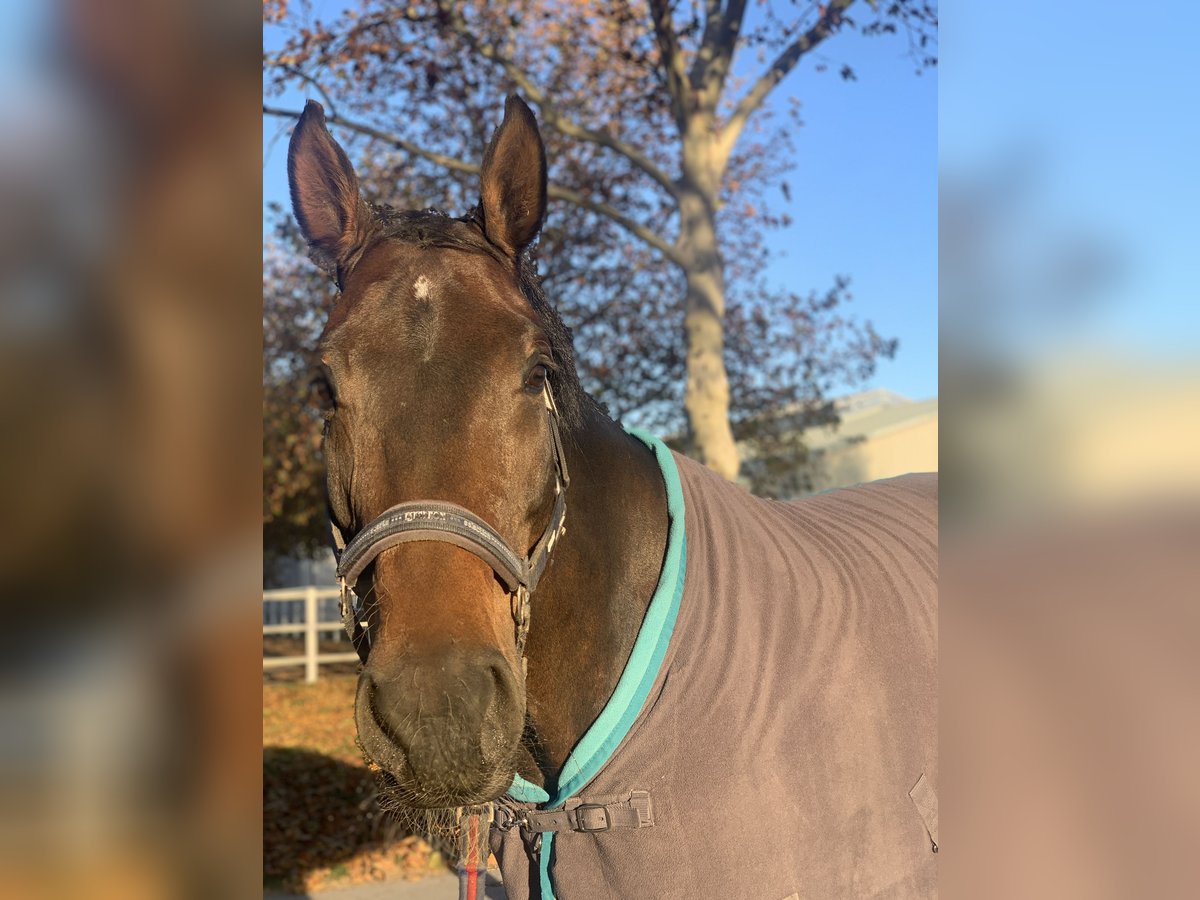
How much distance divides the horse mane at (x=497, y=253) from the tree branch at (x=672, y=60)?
15.3 ft

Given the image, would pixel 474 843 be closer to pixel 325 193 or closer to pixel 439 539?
pixel 439 539

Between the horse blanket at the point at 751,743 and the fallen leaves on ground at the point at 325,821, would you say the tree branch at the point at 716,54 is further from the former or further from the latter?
the fallen leaves on ground at the point at 325,821

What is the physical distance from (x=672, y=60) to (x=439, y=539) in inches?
222

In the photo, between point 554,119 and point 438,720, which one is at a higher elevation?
point 554,119

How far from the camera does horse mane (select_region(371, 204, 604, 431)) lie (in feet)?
6.49

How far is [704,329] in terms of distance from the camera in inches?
236

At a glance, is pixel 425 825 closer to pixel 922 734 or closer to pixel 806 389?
pixel 922 734

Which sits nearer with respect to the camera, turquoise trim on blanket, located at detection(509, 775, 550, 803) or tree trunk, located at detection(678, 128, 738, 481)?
turquoise trim on blanket, located at detection(509, 775, 550, 803)

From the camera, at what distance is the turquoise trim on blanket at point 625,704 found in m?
1.95

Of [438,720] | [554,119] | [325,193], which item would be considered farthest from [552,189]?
[438,720]
